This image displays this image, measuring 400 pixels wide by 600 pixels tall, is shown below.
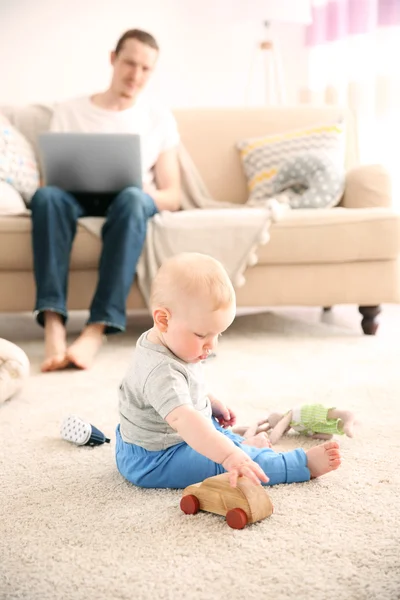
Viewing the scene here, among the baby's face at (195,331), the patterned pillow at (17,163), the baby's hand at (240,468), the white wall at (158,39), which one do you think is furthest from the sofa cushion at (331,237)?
the white wall at (158,39)

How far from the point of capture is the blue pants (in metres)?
1.13

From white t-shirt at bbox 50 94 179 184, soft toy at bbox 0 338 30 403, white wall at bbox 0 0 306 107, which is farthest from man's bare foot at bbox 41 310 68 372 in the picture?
white wall at bbox 0 0 306 107

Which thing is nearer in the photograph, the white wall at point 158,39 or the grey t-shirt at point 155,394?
the grey t-shirt at point 155,394

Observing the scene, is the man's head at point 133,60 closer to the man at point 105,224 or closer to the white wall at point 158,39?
the man at point 105,224

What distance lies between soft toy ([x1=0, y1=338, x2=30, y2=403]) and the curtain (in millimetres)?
2677

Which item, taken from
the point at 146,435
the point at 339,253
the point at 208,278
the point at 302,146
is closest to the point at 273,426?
the point at 146,435

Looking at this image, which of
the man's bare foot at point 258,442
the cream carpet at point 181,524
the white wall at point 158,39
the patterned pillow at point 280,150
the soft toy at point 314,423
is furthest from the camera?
the white wall at point 158,39

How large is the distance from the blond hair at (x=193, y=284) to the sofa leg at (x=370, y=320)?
152 centimetres

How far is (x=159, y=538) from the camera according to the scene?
3.16 feet

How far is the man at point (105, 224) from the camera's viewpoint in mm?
2191

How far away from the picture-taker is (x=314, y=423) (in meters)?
1.36

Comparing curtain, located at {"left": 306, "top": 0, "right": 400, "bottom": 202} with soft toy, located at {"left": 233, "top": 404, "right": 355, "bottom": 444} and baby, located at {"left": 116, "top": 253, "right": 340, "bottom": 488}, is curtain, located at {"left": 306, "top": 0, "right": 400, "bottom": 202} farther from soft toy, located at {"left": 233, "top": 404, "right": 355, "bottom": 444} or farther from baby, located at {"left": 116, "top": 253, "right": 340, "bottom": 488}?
baby, located at {"left": 116, "top": 253, "right": 340, "bottom": 488}

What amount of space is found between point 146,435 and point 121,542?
0.71 ft

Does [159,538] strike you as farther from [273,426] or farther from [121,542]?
[273,426]
